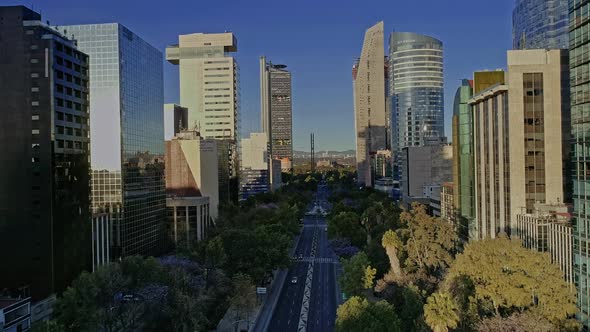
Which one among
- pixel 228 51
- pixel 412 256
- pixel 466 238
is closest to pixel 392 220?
pixel 466 238

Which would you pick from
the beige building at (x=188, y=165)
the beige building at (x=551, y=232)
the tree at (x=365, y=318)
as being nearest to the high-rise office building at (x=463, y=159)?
the beige building at (x=551, y=232)

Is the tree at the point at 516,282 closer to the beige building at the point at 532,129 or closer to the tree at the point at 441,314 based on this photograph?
the tree at the point at 441,314

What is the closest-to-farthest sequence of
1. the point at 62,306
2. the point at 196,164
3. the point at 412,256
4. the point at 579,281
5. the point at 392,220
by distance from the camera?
1. the point at 579,281
2. the point at 62,306
3. the point at 412,256
4. the point at 392,220
5. the point at 196,164

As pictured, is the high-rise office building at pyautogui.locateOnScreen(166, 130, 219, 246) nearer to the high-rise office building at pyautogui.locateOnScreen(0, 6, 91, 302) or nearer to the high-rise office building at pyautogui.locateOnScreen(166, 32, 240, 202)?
the high-rise office building at pyautogui.locateOnScreen(166, 32, 240, 202)

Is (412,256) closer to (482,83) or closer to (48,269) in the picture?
(482,83)

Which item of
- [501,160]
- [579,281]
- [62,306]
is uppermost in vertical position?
[501,160]

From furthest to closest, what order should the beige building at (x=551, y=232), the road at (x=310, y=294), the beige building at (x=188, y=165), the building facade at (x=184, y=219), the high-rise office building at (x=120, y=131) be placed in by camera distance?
1. the beige building at (x=188, y=165)
2. the building facade at (x=184, y=219)
3. the high-rise office building at (x=120, y=131)
4. the road at (x=310, y=294)
5. the beige building at (x=551, y=232)

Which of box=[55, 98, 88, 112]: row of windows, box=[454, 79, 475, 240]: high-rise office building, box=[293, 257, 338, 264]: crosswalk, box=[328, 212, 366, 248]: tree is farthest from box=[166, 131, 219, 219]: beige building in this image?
box=[454, 79, 475, 240]: high-rise office building
